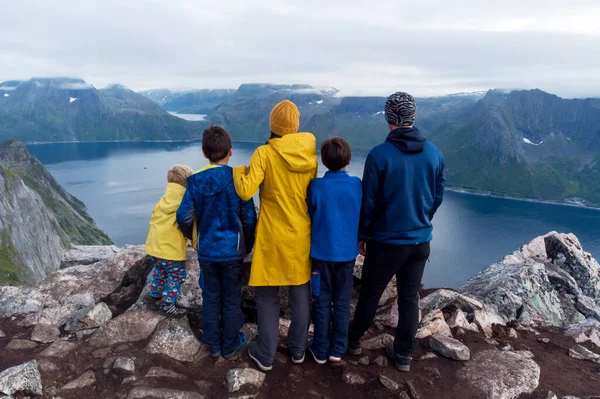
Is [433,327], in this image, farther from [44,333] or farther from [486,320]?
[44,333]

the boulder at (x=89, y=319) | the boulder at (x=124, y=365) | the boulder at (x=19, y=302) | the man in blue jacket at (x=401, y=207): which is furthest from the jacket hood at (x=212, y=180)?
the boulder at (x=19, y=302)

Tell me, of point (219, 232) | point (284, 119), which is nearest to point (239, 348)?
point (219, 232)

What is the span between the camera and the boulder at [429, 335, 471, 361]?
6.48 meters

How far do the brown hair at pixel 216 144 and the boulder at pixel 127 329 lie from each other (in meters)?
3.28

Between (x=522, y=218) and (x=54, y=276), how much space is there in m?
163

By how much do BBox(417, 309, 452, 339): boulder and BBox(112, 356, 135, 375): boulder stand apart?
4.98 meters

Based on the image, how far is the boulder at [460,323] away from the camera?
765cm

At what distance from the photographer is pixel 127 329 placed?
Answer: 6.69 metres

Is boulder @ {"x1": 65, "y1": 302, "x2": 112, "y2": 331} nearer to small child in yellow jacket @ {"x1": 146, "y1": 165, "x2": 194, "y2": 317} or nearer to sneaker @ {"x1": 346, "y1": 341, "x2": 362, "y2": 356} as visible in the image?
small child in yellow jacket @ {"x1": 146, "y1": 165, "x2": 194, "y2": 317}

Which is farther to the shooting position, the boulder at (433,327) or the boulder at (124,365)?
the boulder at (433,327)

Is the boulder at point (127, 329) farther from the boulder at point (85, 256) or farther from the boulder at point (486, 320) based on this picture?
the boulder at point (486, 320)

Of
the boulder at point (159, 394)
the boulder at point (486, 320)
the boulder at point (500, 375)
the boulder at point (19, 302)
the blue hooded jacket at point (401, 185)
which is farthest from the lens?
the boulder at point (486, 320)

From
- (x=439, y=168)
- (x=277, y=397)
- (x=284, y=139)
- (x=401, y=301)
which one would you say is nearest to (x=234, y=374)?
(x=277, y=397)

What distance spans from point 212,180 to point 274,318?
2432mm
